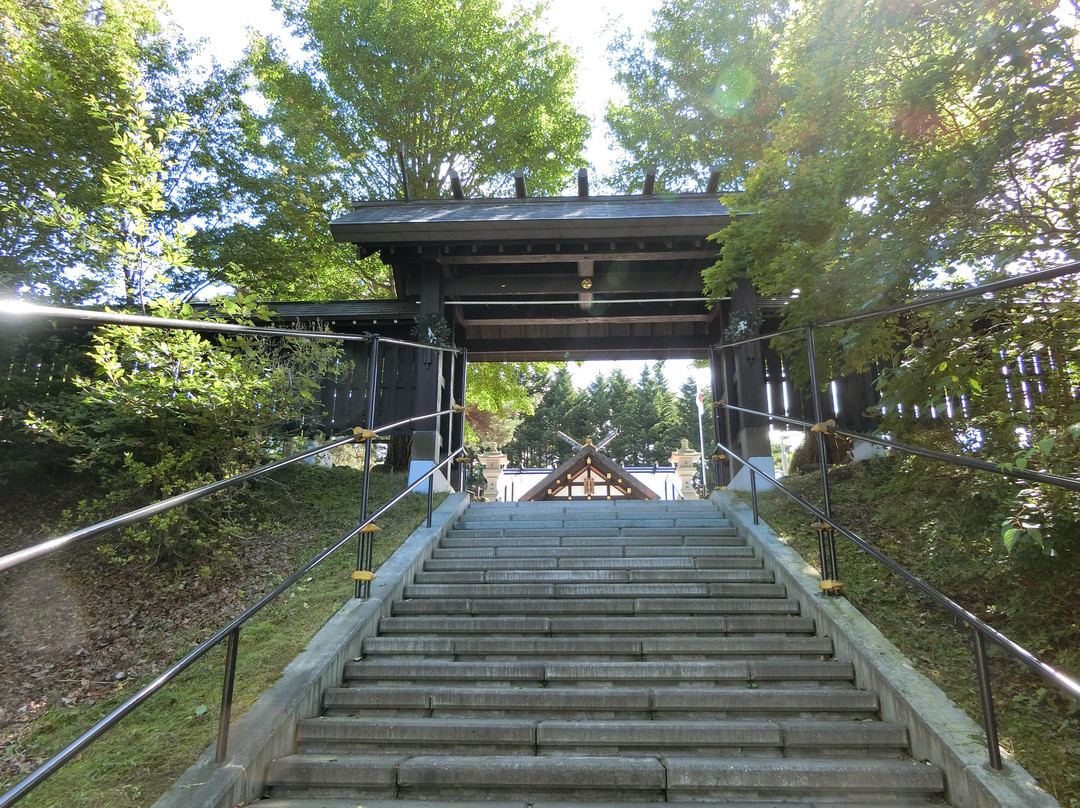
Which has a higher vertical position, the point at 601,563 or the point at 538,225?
the point at 538,225

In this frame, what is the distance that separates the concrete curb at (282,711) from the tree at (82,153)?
3895 millimetres

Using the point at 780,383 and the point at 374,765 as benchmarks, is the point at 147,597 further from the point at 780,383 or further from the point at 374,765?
the point at 780,383

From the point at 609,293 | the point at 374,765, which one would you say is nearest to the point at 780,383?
the point at 609,293

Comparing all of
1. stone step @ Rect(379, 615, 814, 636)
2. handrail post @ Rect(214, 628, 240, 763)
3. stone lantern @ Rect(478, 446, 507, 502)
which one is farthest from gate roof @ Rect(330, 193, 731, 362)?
stone lantern @ Rect(478, 446, 507, 502)

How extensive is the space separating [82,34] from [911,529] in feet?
36.1

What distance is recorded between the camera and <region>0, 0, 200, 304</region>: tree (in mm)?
5766

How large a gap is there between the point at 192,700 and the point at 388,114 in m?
12.4

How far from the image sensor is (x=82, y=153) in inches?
314

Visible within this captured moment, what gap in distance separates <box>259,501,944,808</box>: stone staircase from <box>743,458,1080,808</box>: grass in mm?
342

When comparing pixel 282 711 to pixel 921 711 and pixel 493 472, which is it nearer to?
pixel 921 711

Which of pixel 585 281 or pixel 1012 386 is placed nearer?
pixel 1012 386

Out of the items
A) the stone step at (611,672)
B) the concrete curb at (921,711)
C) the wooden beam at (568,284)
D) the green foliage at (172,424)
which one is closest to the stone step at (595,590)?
the concrete curb at (921,711)

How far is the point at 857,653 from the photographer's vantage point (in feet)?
9.64

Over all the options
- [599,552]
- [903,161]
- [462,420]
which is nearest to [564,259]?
[462,420]
